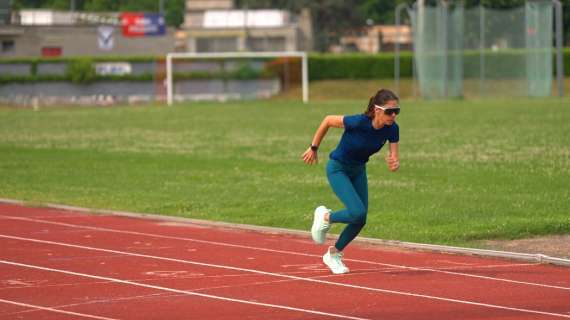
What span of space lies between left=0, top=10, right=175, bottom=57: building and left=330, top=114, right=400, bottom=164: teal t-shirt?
72.1m

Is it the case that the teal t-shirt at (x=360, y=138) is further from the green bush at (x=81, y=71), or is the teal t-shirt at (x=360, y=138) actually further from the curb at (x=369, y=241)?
the green bush at (x=81, y=71)

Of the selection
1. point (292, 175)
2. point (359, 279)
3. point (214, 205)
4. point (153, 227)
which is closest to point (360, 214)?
point (359, 279)

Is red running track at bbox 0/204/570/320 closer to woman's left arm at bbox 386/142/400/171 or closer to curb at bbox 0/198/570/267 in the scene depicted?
curb at bbox 0/198/570/267

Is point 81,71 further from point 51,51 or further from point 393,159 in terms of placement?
point 393,159

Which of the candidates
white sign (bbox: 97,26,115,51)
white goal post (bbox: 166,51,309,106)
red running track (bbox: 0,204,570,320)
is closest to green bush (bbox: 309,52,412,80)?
white goal post (bbox: 166,51,309,106)

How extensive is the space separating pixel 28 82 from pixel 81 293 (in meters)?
61.0

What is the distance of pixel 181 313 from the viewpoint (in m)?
10.7

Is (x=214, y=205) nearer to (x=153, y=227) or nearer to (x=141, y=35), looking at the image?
(x=153, y=227)

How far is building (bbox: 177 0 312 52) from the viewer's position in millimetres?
95250

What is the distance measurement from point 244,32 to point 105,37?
12.0 m

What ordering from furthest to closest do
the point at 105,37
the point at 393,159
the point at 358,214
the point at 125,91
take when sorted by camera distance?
1. the point at 105,37
2. the point at 125,91
3. the point at 393,159
4. the point at 358,214

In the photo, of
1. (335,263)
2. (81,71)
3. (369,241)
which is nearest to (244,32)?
(81,71)

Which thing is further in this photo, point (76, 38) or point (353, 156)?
point (76, 38)

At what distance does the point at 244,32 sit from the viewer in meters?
94.7
